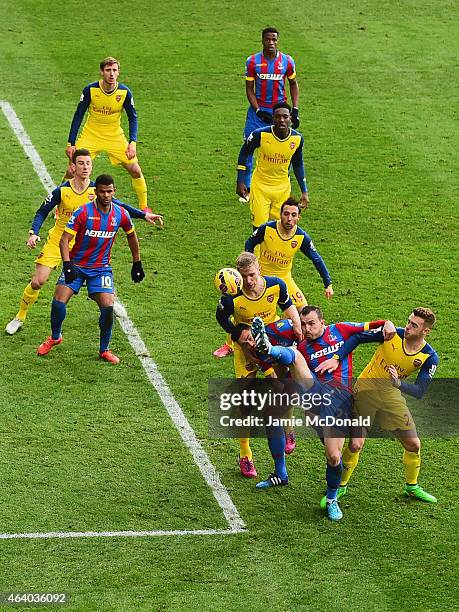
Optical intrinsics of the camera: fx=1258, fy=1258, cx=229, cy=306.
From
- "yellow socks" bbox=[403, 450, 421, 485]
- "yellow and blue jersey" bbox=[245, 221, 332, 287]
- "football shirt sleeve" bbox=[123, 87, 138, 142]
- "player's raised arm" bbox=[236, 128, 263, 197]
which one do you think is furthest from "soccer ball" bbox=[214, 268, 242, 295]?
"football shirt sleeve" bbox=[123, 87, 138, 142]

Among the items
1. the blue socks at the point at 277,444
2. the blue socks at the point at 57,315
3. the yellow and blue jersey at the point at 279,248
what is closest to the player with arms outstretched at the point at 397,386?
the blue socks at the point at 277,444

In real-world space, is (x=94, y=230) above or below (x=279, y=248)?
below

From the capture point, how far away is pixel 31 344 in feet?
44.5

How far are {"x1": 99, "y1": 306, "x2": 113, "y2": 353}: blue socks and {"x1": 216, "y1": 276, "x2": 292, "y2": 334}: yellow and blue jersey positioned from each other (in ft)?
6.81

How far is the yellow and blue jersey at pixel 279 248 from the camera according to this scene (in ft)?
41.1

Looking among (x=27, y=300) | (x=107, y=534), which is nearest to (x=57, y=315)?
(x=27, y=300)

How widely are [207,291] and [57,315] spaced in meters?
2.36

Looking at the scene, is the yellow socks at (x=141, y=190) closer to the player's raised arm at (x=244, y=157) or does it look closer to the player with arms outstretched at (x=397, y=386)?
the player's raised arm at (x=244, y=157)

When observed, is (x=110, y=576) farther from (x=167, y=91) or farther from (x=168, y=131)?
(x=167, y=91)

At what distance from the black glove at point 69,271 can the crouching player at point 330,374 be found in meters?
2.98

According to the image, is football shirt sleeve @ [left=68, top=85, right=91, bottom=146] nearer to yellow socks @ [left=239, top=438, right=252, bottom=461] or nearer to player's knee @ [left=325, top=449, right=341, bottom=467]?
yellow socks @ [left=239, top=438, right=252, bottom=461]

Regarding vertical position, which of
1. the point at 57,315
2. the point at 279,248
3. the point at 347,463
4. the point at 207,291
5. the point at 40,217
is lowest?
the point at 207,291

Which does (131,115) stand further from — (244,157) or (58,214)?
(58,214)

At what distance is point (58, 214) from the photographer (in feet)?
44.7
